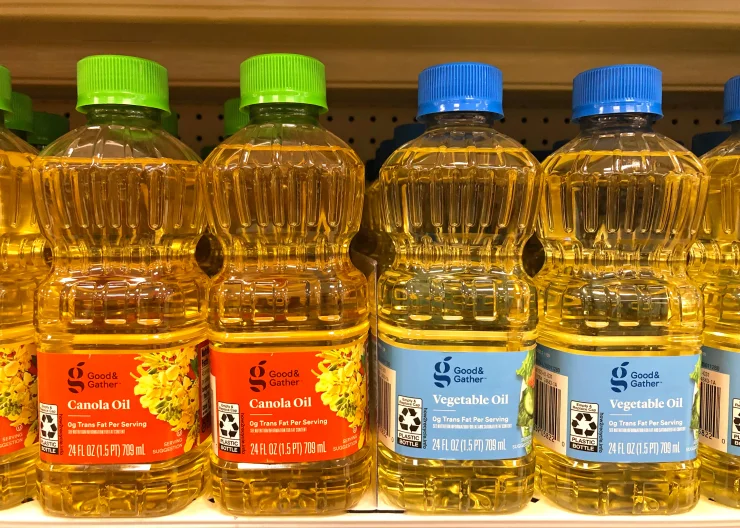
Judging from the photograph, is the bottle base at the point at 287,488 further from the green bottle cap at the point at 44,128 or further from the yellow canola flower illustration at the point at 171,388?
the green bottle cap at the point at 44,128

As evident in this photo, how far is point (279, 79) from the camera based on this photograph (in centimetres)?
72

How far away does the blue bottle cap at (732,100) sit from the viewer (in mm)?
820

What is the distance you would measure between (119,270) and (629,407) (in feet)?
2.44

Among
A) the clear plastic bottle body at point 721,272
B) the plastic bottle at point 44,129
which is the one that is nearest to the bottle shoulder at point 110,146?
the plastic bottle at point 44,129

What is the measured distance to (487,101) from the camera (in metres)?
0.74

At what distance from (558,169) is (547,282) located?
0.18 metres

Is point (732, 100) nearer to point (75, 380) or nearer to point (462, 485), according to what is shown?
point (462, 485)

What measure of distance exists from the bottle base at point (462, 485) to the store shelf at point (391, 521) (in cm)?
2

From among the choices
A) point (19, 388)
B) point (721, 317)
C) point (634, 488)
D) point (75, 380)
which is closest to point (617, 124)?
point (721, 317)

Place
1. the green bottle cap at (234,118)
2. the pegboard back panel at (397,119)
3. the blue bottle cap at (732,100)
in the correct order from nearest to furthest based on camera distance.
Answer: the blue bottle cap at (732,100) < the green bottle cap at (234,118) < the pegboard back panel at (397,119)

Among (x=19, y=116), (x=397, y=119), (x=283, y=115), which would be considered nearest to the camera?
(x=283, y=115)

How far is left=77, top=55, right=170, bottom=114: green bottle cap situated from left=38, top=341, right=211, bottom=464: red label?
0.34 metres

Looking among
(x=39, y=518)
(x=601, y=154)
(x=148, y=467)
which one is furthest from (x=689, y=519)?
(x=39, y=518)

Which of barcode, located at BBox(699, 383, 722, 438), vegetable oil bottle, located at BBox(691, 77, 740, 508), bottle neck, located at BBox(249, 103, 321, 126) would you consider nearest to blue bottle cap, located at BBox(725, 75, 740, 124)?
vegetable oil bottle, located at BBox(691, 77, 740, 508)
